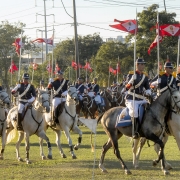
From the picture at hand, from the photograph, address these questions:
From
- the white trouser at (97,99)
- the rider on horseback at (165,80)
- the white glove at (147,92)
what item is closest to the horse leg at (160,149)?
the white glove at (147,92)

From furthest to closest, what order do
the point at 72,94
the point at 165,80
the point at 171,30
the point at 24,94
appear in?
the point at 171,30 → the point at 72,94 → the point at 24,94 → the point at 165,80

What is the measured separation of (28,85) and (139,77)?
5.12m

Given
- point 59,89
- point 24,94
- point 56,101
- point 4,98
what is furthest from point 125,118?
point 4,98

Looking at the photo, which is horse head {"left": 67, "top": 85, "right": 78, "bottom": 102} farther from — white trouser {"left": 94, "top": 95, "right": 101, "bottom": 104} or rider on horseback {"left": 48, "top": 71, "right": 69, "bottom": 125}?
white trouser {"left": 94, "top": 95, "right": 101, "bottom": 104}

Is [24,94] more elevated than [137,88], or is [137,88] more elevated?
[137,88]

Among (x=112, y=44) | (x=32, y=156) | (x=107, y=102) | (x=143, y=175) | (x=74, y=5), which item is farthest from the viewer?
(x=112, y=44)

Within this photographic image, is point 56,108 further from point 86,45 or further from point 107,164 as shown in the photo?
point 86,45

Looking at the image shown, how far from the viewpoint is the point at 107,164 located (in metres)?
17.3

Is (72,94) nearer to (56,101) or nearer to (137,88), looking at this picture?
(56,101)

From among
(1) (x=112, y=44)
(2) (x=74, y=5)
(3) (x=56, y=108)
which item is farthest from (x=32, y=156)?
(1) (x=112, y=44)

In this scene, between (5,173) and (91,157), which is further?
(91,157)

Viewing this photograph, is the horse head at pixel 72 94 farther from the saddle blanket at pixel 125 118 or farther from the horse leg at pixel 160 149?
the horse leg at pixel 160 149

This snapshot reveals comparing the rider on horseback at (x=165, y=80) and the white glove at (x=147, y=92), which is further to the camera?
the rider on horseback at (x=165, y=80)

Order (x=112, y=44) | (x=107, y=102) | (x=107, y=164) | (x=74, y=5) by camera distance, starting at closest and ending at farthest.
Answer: (x=107, y=164) → (x=107, y=102) → (x=74, y=5) → (x=112, y=44)
